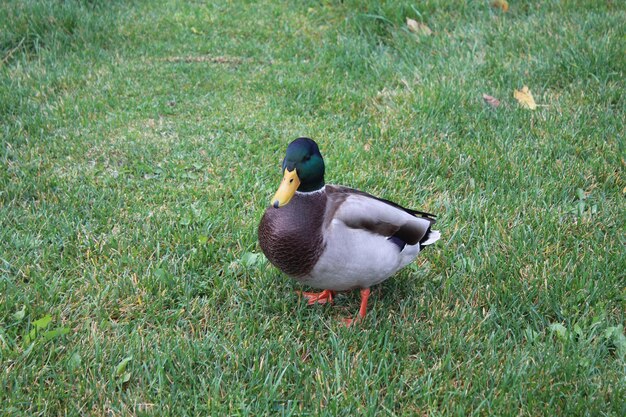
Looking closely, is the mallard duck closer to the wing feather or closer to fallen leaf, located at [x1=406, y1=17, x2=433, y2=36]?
the wing feather

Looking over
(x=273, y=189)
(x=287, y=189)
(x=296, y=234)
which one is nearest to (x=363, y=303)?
(x=296, y=234)

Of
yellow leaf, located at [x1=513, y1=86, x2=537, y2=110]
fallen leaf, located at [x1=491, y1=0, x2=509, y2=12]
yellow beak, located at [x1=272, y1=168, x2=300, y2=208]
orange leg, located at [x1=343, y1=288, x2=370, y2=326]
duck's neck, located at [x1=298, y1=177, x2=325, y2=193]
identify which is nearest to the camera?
yellow beak, located at [x1=272, y1=168, x2=300, y2=208]

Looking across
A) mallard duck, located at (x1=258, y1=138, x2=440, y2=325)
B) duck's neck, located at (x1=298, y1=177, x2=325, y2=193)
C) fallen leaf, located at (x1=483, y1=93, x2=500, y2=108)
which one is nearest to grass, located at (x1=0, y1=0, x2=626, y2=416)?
fallen leaf, located at (x1=483, y1=93, x2=500, y2=108)

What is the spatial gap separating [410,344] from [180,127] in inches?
102

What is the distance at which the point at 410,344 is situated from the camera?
2.49 meters

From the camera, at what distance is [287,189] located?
229cm

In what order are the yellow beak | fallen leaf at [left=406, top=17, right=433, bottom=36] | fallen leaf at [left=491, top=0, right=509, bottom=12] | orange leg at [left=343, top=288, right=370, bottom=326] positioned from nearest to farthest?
the yellow beak
orange leg at [left=343, top=288, right=370, bottom=326]
fallen leaf at [left=406, top=17, right=433, bottom=36]
fallen leaf at [left=491, top=0, right=509, bottom=12]

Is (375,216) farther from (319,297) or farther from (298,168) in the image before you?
(319,297)

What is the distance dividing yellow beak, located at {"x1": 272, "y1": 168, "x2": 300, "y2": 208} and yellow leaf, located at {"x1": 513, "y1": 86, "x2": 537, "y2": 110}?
9.01 feet

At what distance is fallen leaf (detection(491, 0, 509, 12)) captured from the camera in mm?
5754

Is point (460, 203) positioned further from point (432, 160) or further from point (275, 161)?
point (275, 161)

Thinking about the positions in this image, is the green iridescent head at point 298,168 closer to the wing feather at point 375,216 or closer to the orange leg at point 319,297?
the wing feather at point 375,216

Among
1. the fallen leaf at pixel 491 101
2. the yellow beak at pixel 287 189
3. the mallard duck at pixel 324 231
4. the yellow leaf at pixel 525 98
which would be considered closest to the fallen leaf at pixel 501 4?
the yellow leaf at pixel 525 98

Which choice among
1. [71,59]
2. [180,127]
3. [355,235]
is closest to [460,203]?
[355,235]
